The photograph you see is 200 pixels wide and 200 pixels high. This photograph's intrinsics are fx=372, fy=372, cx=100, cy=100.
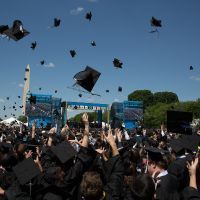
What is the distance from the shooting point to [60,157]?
18.8ft

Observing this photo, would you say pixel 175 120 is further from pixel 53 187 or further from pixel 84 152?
pixel 53 187

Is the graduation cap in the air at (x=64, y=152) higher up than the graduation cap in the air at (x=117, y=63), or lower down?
lower down

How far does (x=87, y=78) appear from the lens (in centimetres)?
1039

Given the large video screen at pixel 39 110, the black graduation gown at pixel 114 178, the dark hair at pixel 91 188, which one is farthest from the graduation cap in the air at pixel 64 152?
the large video screen at pixel 39 110

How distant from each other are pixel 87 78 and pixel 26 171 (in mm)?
5615

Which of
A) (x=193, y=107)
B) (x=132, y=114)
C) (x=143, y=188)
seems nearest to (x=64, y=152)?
(x=143, y=188)

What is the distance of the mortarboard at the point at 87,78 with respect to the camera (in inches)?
405

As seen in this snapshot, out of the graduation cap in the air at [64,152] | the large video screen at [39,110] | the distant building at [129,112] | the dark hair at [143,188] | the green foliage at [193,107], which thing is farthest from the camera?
the green foliage at [193,107]

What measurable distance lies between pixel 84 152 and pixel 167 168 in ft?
4.26

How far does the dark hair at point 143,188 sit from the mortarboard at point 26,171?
1716 millimetres

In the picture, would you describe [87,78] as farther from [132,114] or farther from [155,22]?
[132,114]

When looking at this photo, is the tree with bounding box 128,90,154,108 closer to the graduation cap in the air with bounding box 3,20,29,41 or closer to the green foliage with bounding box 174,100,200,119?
the green foliage with bounding box 174,100,200,119

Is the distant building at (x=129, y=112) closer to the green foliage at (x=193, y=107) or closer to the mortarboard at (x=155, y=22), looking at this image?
the green foliage at (x=193, y=107)

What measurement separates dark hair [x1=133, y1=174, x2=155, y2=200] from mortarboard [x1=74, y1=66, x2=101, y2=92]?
21.8ft
